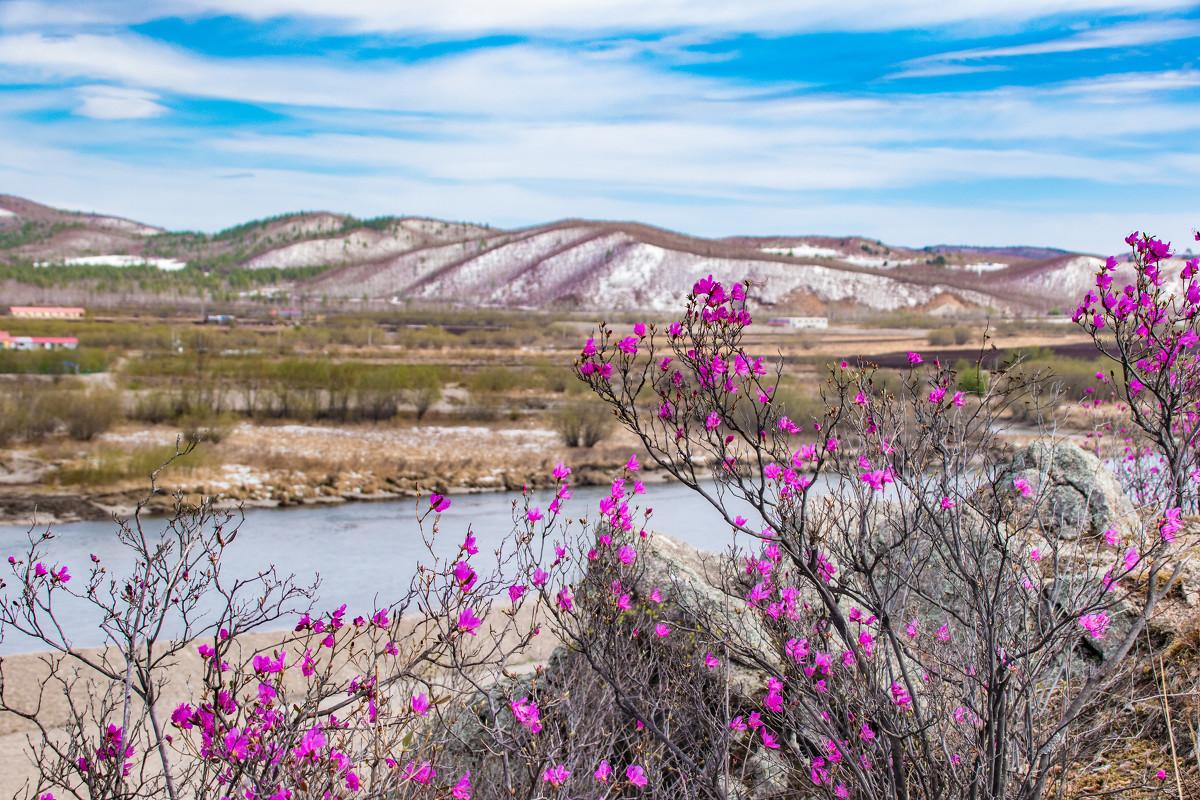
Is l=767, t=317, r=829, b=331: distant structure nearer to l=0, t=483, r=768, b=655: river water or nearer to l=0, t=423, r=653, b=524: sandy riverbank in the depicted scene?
l=0, t=423, r=653, b=524: sandy riverbank

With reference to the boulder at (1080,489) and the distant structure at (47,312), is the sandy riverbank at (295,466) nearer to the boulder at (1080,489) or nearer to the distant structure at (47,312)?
the boulder at (1080,489)

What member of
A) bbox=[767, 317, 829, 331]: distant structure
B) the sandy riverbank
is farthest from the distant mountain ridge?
the sandy riverbank

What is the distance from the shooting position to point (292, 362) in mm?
43031

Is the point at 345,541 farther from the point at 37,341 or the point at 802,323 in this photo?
the point at 802,323

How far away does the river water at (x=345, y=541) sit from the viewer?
55.7ft

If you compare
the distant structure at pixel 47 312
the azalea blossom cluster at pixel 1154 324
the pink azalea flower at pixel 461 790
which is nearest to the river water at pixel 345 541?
the azalea blossom cluster at pixel 1154 324

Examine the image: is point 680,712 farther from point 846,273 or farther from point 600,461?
point 846,273

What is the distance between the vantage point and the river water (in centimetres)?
1698

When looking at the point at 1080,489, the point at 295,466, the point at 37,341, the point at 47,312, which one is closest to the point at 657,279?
the point at 47,312

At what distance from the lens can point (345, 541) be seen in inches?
853

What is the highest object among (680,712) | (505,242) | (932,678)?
(505,242)

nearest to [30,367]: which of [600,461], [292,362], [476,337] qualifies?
[292,362]

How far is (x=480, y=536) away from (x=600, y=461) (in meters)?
10.7

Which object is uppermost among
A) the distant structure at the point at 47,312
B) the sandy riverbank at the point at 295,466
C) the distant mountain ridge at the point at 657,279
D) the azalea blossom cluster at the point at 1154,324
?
the distant mountain ridge at the point at 657,279
